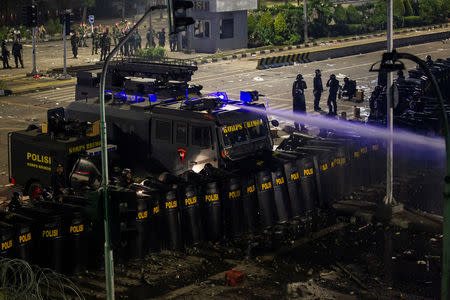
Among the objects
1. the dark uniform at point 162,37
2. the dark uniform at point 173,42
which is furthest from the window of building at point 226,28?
the dark uniform at point 162,37

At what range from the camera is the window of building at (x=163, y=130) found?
1823 cm

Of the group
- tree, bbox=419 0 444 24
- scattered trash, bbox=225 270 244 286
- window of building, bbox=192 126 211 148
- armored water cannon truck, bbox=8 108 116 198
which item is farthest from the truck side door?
tree, bbox=419 0 444 24

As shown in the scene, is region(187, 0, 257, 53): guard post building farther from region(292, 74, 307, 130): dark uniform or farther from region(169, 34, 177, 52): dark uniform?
region(292, 74, 307, 130): dark uniform

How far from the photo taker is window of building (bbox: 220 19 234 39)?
4744 cm

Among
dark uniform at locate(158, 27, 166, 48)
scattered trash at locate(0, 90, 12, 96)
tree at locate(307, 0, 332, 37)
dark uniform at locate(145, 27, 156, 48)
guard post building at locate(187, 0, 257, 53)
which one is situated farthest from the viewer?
tree at locate(307, 0, 332, 37)

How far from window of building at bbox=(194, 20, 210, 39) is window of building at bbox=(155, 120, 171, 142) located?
29611 millimetres

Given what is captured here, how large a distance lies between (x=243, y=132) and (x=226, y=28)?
100 ft

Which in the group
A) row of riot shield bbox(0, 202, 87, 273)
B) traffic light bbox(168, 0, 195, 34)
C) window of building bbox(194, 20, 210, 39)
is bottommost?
row of riot shield bbox(0, 202, 87, 273)

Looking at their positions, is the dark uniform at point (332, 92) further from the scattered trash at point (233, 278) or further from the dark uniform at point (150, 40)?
the dark uniform at point (150, 40)

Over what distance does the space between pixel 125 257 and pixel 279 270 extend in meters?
3.00

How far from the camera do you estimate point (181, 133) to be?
58.9ft

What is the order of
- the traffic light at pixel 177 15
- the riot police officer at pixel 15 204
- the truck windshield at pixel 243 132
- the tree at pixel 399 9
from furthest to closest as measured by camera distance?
the tree at pixel 399 9 → the truck windshield at pixel 243 132 → the riot police officer at pixel 15 204 → the traffic light at pixel 177 15

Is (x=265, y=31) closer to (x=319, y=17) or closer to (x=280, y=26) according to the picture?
(x=280, y=26)

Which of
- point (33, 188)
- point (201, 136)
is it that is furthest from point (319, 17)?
point (33, 188)
